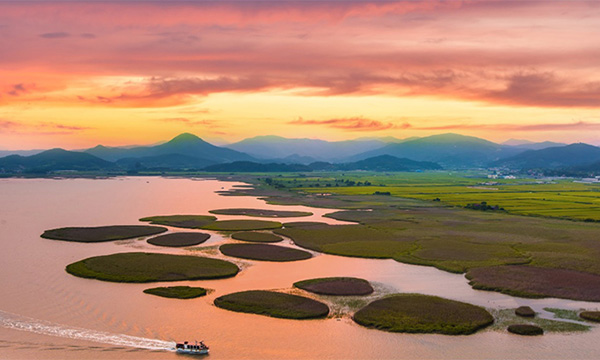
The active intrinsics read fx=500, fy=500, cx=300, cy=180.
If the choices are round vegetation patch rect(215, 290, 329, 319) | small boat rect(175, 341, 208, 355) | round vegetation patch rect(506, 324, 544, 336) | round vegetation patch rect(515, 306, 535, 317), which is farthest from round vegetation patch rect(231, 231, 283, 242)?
round vegetation patch rect(506, 324, 544, 336)

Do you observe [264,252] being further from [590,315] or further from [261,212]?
[261,212]

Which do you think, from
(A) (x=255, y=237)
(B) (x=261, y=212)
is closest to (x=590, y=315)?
(A) (x=255, y=237)

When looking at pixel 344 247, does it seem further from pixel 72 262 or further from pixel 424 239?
pixel 72 262

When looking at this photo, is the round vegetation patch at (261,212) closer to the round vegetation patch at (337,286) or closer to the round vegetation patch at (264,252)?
the round vegetation patch at (264,252)

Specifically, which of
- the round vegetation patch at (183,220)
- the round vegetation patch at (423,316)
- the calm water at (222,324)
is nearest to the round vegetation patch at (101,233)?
the round vegetation patch at (183,220)

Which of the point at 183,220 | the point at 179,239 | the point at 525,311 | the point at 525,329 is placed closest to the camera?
the point at 525,329

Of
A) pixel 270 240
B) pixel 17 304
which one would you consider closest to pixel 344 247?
pixel 270 240
